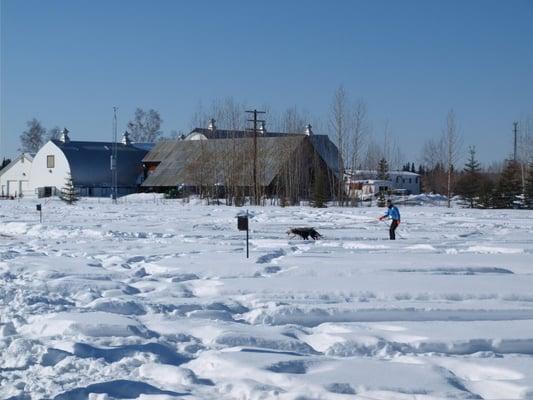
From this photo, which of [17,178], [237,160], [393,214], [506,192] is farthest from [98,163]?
[393,214]

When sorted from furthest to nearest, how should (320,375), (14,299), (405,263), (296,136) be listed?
(296,136) → (405,263) → (14,299) → (320,375)

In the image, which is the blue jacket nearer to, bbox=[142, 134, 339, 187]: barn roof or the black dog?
the black dog

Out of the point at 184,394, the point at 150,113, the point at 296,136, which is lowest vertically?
the point at 184,394

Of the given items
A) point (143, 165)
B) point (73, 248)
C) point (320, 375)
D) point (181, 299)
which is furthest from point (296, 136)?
point (320, 375)

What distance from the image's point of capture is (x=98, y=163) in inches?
3155

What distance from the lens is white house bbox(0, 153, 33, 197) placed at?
87875 mm

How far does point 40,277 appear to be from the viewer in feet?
46.2

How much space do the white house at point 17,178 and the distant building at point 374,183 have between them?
125ft

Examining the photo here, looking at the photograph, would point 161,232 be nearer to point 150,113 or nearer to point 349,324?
point 349,324

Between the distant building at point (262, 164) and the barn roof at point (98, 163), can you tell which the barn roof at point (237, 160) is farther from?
the barn roof at point (98, 163)

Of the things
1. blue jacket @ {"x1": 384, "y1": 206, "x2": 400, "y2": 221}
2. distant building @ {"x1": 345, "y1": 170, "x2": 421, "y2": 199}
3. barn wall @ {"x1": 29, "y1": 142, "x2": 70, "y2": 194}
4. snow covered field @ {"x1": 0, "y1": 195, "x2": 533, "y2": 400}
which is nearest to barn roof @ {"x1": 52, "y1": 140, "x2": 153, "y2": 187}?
barn wall @ {"x1": 29, "y1": 142, "x2": 70, "y2": 194}

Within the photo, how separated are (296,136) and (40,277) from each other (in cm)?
5080

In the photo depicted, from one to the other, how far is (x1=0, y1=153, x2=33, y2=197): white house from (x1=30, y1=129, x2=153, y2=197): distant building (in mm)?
4561

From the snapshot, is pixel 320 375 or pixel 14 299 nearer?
pixel 320 375
